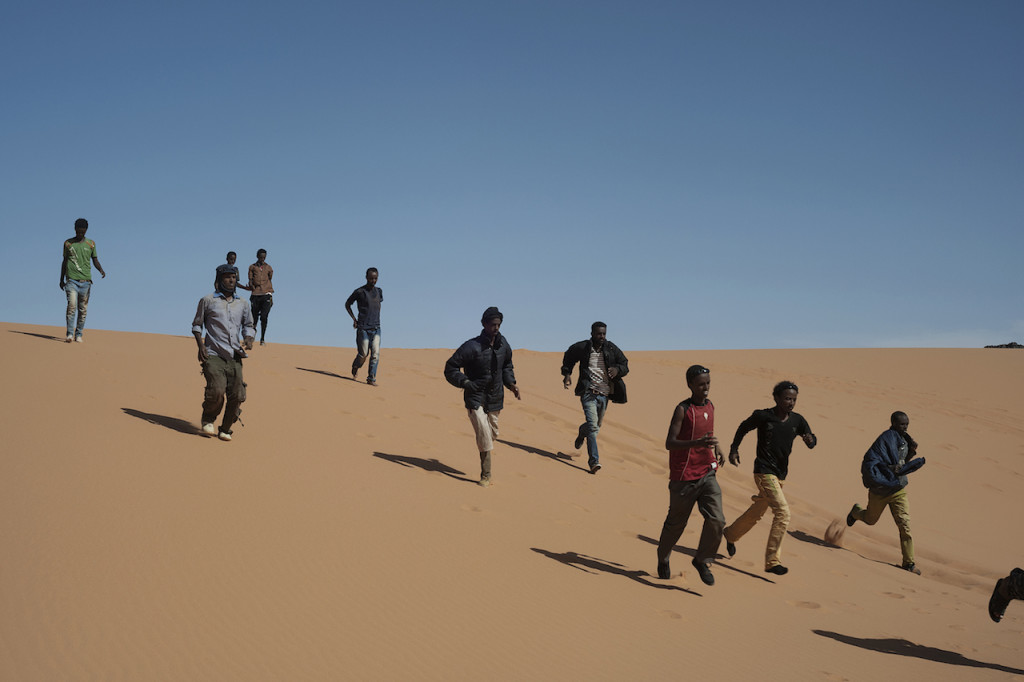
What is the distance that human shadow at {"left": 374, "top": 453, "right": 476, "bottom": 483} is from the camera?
10078 mm

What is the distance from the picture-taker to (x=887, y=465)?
970 cm

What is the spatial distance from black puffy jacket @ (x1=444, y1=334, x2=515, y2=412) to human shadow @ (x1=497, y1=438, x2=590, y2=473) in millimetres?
3044

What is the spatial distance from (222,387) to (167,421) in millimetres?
1530

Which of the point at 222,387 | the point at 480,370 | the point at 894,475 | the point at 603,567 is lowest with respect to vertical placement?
the point at 603,567

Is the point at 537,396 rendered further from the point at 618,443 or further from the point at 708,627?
the point at 708,627

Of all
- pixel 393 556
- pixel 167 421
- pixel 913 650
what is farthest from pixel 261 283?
pixel 913 650

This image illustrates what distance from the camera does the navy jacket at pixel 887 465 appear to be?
962 centimetres

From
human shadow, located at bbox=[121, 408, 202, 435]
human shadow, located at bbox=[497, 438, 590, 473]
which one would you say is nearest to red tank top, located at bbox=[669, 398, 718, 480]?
human shadow, located at bbox=[497, 438, 590, 473]

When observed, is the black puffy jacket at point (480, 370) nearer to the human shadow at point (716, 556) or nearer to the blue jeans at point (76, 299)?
the human shadow at point (716, 556)

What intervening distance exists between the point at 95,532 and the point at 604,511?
5650 millimetres

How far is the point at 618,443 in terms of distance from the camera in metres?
14.7

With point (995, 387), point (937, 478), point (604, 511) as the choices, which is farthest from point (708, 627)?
point (995, 387)

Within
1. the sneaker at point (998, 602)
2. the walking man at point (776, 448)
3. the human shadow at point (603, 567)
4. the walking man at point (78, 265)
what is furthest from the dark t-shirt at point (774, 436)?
the walking man at point (78, 265)

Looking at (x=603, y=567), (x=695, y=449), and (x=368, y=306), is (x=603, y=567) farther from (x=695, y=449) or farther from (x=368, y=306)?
→ (x=368, y=306)
